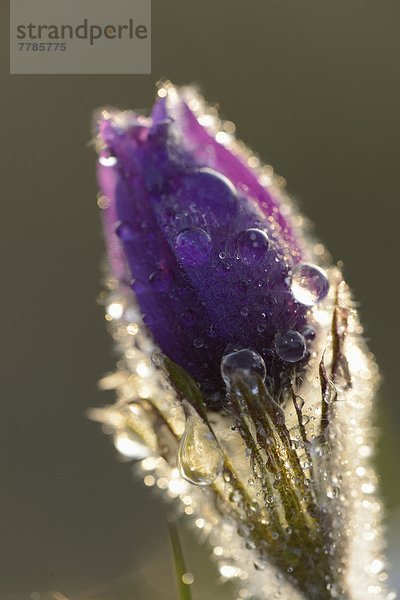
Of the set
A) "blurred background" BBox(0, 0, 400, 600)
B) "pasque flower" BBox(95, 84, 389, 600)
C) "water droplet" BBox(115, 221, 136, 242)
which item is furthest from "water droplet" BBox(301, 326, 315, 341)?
"blurred background" BBox(0, 0, 400, 600)

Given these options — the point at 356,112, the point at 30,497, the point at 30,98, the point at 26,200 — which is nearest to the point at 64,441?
the point at 30,497

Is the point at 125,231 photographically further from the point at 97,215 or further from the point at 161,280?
the point at 97,215

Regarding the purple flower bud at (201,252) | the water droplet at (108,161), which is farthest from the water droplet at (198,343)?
the water droplet at (108,161)

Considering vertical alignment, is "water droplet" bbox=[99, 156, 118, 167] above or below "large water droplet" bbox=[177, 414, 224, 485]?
above
